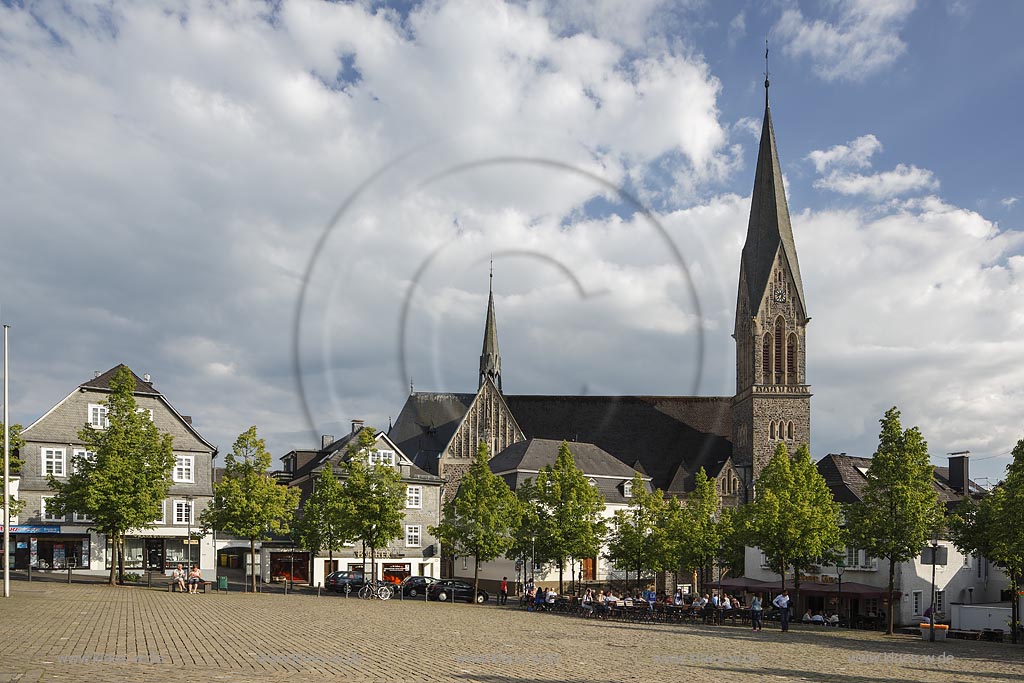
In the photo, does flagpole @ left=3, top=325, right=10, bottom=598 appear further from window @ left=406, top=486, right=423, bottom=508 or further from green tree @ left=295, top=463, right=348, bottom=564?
window @ left=406, top=486, right=423, bottom=508

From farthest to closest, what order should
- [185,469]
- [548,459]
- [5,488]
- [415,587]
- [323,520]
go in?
1. [548,459]
2. [185,469]
3. [323,520]
4. [415,587]
5. [5,488]

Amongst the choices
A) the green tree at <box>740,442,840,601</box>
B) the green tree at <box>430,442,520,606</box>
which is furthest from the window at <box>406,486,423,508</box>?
the green tree at <box>740,442,840,601</box>

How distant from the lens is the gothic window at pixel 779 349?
320ft

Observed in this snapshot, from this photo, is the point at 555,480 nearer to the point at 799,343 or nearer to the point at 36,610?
the point at 36,610

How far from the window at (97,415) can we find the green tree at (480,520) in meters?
25.1

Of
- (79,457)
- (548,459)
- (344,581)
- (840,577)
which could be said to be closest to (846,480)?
(840,577)

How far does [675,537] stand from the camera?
56406 mm

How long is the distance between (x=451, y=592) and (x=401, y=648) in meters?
27.4

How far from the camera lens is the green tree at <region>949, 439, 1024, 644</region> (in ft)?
132

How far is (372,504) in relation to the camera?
51031 mm

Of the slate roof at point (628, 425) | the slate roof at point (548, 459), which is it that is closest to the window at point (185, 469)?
the slate roof at point (548, 459)

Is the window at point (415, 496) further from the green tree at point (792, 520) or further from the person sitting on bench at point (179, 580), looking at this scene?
the green tree at point (792, 520)

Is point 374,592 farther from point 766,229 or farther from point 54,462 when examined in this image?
point 766,229

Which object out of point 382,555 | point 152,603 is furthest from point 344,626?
point 382,555
